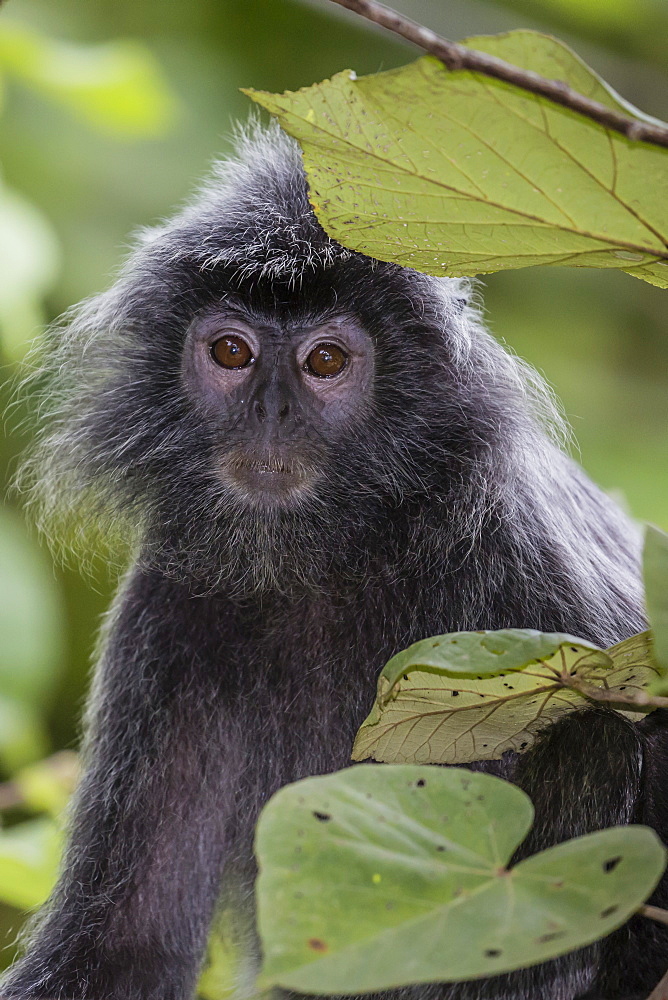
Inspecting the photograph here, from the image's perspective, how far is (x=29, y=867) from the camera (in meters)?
1.93

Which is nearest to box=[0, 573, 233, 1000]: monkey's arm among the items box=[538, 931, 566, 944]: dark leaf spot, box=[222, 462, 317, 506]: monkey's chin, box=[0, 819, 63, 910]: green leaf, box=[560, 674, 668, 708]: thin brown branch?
box=[0, 819, 63, 910]: green leaf

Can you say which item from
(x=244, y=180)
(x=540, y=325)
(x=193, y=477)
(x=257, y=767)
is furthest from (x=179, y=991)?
(x=540, y=325)

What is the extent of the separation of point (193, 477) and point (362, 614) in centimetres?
34

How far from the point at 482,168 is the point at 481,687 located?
43 centimetres

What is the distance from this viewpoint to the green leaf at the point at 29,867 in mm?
1921

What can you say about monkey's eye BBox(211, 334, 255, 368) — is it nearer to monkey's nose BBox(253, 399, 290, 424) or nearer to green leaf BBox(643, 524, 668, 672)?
monkey's nose BBox(253, 399, 290, 424)

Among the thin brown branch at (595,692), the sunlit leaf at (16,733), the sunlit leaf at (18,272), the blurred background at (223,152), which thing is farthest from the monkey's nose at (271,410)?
the blurred background at (223,152)

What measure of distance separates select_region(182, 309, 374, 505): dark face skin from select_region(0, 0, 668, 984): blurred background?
945mm

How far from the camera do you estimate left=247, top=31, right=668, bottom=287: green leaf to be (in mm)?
796

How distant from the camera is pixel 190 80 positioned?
4.02 metres

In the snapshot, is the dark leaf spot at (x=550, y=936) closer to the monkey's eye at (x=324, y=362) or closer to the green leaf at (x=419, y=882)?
the green leaf at (x=419, y=882)

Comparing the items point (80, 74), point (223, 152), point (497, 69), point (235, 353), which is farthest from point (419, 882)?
point (223, 152)

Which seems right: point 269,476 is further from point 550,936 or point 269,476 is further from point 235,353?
point 550,936

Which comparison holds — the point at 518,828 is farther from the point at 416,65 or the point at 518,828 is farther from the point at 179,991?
the point at 179,991
